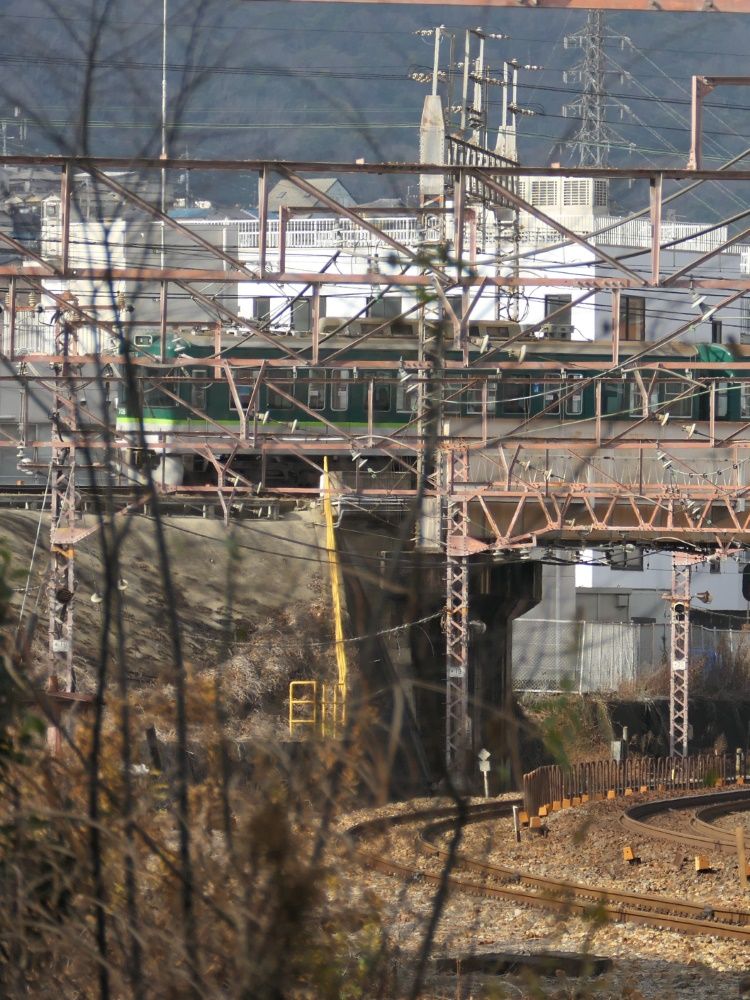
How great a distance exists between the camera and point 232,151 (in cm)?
398

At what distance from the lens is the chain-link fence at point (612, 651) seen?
30656 mm

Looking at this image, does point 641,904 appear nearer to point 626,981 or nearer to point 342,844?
point 626,981

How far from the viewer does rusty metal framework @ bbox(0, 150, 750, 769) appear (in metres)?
8.12

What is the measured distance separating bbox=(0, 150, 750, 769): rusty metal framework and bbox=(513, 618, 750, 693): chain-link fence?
2738 mm

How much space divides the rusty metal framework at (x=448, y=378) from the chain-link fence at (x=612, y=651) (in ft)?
8.98

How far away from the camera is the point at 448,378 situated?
559 inches

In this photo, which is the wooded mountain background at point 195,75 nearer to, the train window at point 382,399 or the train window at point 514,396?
the train window at point 382,399

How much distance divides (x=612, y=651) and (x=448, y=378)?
1834cm

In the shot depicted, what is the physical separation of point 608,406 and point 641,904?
2056 centimetres

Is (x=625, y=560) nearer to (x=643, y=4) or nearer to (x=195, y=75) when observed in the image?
(x=643, y=4)

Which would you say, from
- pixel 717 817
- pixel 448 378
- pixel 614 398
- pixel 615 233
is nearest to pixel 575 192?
pixel 615 233

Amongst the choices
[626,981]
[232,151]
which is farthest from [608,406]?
[232,151]

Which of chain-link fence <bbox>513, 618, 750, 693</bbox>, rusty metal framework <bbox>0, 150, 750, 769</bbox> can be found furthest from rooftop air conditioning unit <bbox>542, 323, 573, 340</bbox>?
chain-link fence <bbox>513, 618, 750, 693</bbox>

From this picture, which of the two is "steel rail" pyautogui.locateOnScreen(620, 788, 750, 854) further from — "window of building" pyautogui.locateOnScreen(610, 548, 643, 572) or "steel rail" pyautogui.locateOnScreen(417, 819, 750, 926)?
"window of building" pyautogui.locateOnScreen(610, 548, 643, 572)
